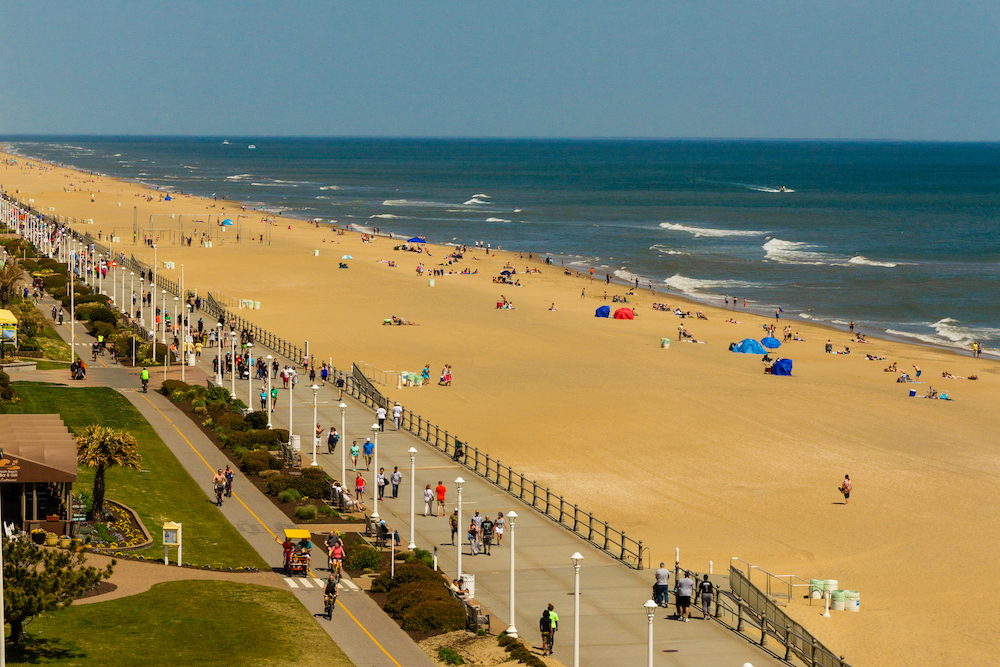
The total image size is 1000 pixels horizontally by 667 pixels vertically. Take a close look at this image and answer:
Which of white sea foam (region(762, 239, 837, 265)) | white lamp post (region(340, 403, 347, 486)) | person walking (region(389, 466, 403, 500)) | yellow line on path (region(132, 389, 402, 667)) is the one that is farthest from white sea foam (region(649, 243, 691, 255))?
person walking (region(389, 466, 403, 500))

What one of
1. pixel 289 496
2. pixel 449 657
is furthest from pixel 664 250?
pixel 449 657

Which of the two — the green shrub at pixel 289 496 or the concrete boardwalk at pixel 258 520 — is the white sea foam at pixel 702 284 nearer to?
the concrete boardwalk at pixel 258 520

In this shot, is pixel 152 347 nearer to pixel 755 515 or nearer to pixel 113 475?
pixel 113 475

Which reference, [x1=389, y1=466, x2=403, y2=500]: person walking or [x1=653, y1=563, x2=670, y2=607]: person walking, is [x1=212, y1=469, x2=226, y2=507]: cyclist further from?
[x1=653, y1=563, x2=670, y2=607]: person walking

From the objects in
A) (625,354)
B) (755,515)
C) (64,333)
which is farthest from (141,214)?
(755,515)

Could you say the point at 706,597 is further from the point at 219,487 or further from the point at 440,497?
the point at 219,487

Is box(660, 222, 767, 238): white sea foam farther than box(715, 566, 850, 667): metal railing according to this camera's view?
Yes
